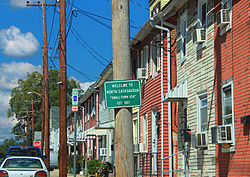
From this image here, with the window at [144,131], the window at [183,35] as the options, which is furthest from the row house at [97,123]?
the window at [183,35]

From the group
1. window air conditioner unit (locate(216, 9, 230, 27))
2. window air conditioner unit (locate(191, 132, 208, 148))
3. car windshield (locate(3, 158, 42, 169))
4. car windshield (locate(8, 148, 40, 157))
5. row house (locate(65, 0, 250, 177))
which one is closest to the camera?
row house (locate(65, 0, 250, 177))

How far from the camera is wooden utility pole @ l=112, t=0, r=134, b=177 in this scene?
7625 millimetres

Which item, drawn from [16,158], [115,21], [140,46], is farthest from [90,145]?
[115,21]

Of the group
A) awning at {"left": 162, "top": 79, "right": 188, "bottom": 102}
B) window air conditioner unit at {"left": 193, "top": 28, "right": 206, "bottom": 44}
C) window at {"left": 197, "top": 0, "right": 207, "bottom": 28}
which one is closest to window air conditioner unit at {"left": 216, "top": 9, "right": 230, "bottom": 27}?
window air conditioner unit at {"left": 193, "top": 28, "right": 206, "bottom": 44}

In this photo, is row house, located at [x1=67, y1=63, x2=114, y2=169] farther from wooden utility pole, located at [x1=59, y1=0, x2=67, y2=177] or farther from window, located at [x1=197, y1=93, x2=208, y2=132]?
window, located at [x1=197, y1=93, x2=208, y2=132]

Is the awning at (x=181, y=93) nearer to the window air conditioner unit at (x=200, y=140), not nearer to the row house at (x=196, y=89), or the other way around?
the row house at (x=196, y=89)

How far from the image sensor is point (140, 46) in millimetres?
23031

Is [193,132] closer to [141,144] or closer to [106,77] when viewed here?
[141,144]

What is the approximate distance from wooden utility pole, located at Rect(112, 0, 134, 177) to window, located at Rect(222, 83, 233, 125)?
16.7 feet

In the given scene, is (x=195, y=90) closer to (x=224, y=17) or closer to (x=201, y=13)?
(x=201, y=13)

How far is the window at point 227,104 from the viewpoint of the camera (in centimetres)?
1228

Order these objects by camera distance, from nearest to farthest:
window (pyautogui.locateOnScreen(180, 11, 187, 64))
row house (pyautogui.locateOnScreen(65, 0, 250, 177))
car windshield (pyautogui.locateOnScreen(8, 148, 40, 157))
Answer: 1. row house (pyautogui.locateOnScreen(65, 0, 250, 177))
2. window (pyautogui.locateOnScreen(180, 11, 187, 64))
3. car windshield (pyautogui.locateOnScreen(8, 148, 40, 157))

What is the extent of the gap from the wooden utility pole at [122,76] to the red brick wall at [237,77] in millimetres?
4339

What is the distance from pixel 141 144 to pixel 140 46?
484 cm
